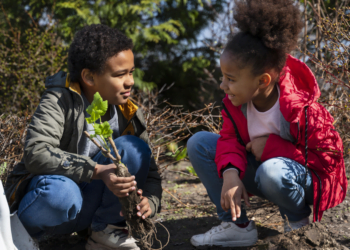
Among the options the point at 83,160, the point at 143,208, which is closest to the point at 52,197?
the point at 83,160

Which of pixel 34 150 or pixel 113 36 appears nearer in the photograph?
pixel 34 150

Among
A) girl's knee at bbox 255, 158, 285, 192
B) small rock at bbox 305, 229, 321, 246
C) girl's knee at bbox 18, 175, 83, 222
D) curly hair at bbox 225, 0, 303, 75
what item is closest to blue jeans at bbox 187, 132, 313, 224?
girl's knee at bbox 255, 158, 285, 192

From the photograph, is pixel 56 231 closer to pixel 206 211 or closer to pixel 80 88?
pixel 80 88

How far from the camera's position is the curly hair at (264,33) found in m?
1.62

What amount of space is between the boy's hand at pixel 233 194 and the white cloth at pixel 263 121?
0.31m

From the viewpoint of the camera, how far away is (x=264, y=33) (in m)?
1.64

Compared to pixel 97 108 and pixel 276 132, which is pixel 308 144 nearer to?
pixel 276 132

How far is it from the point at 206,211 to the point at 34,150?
1.38 m

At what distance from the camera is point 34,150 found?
1.55 metres

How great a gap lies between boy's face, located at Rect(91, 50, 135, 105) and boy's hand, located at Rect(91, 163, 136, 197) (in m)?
0.45

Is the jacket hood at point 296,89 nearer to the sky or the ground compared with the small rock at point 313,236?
nearer to the sky

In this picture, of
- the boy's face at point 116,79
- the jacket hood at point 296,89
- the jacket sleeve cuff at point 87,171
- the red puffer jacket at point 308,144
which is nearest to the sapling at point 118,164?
the jacket sleeve cuff at point 87,171

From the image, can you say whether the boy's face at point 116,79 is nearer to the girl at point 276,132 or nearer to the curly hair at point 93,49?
the curly hair at point 93,49

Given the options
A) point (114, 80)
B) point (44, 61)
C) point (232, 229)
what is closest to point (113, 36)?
point (114, 80)
